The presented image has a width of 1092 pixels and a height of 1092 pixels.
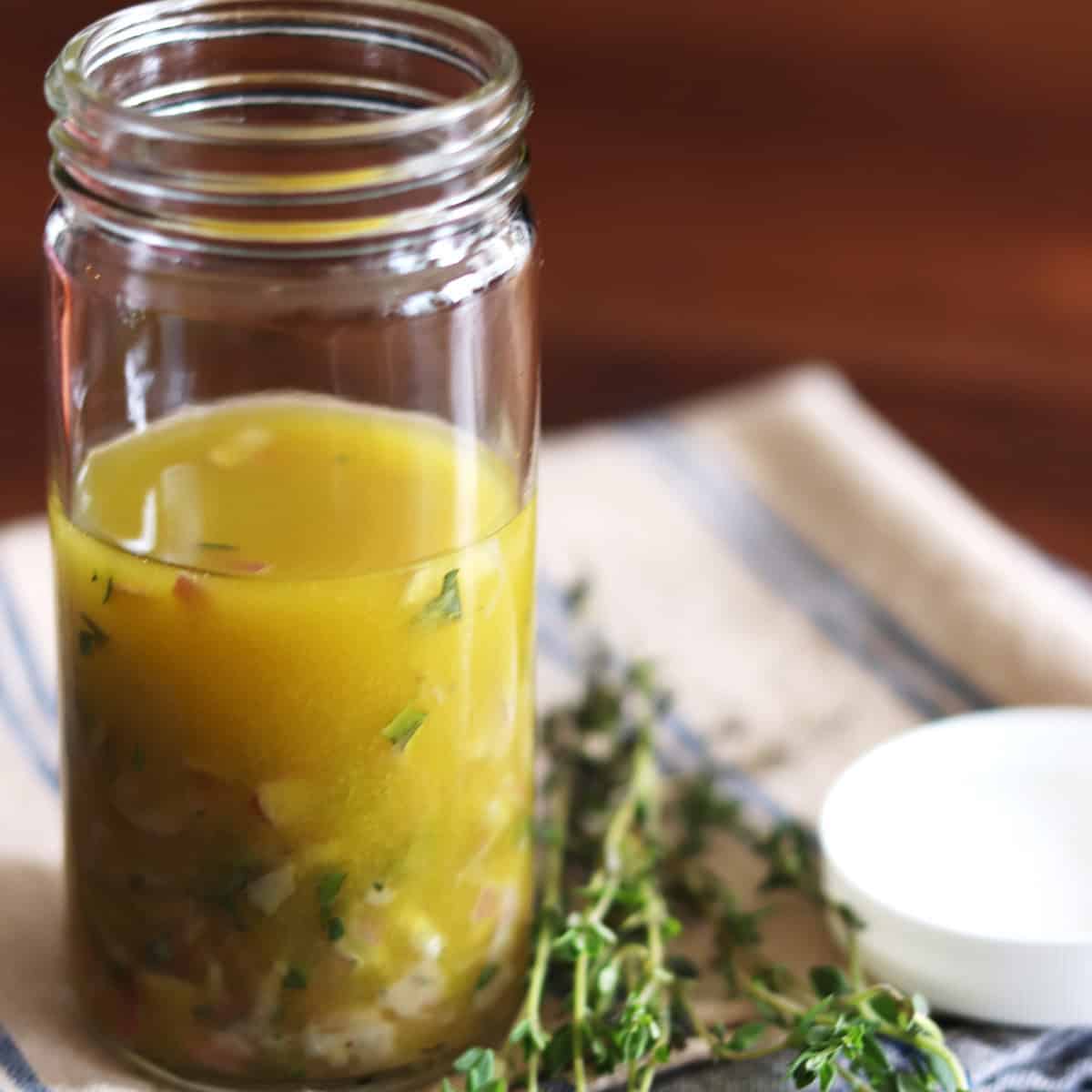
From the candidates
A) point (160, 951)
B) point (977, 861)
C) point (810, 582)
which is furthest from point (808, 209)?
point (160, 951)

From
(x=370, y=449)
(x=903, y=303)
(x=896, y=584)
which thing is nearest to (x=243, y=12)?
(x=370, y=449)

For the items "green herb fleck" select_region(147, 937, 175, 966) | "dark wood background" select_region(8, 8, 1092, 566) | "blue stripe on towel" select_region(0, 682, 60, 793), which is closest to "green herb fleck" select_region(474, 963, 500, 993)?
"green herb fleck" select_region(147, 937, 175, 966)

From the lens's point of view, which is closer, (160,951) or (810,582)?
(160,951)

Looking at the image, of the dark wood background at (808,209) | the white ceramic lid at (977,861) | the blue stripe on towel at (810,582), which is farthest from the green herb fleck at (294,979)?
the dark wood background at (808,209)

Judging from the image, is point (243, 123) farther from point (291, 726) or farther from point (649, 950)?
point (649, 950)

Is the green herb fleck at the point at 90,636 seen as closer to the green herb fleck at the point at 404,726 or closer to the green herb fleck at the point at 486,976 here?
the green herb fleck at the point at 404,726
